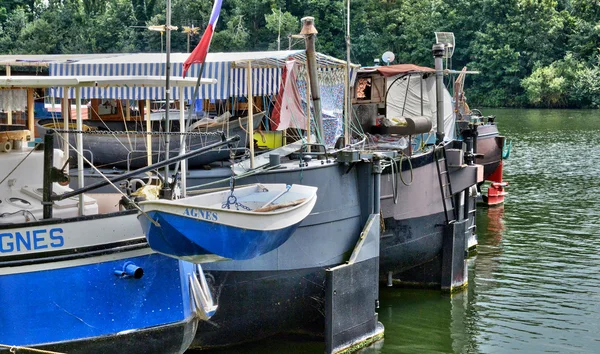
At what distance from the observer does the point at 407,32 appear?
3147 inches

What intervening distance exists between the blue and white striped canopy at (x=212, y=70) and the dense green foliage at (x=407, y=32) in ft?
179

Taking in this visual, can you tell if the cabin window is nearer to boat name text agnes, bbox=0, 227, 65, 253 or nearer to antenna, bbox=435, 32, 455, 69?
antenna, bbox=435, 32, 455, 69

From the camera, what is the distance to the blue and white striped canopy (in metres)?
16.0

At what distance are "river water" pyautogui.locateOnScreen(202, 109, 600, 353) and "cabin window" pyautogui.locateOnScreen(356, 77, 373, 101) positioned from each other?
431 cm

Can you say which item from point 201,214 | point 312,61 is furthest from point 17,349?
point 312,61

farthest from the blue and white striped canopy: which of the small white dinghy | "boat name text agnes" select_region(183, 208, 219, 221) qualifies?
"boat name text agnes" select_region(183, 208, 219, 221)

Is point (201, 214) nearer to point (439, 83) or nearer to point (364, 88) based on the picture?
point (439, 83)

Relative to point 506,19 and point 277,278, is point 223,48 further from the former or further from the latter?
point 277,278

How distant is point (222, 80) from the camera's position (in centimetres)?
1631

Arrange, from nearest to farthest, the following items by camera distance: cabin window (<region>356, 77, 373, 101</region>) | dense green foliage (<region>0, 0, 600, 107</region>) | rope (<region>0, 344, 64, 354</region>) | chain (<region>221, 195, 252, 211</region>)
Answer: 1. rope (<region>0, 344, 64, 354</region>)
2. chain (<region>221, 195, 252, 211</region>)
3. cabin window (<region>356, 77, 373, 101</region>)
4. dense green foliage (<region>0, 0, 600, 107</region>)

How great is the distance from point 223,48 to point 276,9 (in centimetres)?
552

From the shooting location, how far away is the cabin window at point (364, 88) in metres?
20.7

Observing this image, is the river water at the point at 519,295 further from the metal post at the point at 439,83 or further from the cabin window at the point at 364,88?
the cabin window at the point at 364,88

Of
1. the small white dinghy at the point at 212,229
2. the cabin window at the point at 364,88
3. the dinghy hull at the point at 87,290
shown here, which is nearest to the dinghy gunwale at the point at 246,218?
the small white dinghy at the point at 212,229
